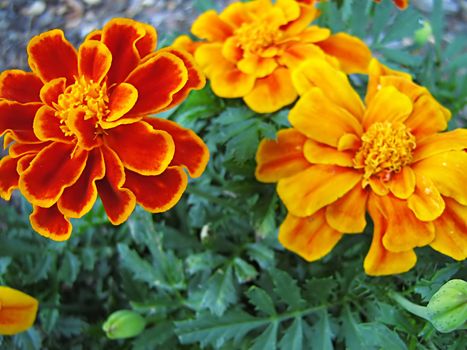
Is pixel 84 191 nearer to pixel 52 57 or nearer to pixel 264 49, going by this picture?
pixel 52 57

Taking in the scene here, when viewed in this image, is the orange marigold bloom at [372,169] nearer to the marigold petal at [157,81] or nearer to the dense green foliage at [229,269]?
the dense green foliage at [229,269]

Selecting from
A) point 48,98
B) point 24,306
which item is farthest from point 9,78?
point 24,306

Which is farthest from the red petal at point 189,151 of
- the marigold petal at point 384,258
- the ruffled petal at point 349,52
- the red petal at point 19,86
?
the ruffled petal at point 349,52

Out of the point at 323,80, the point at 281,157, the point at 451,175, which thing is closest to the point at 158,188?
the point at 281,157

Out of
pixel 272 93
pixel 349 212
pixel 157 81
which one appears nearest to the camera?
pixel 157 81

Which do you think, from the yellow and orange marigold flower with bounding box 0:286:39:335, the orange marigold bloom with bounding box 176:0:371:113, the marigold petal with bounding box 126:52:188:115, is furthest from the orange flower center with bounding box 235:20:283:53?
the yellow and orange marigold flower with bounding box 0:286:39:335

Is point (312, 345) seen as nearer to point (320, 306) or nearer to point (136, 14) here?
point (320, 306)

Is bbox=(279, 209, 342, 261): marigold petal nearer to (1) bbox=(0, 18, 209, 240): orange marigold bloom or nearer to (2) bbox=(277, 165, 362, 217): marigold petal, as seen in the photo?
(2) bbox=(277, 165, 362, 217): marigold petal
